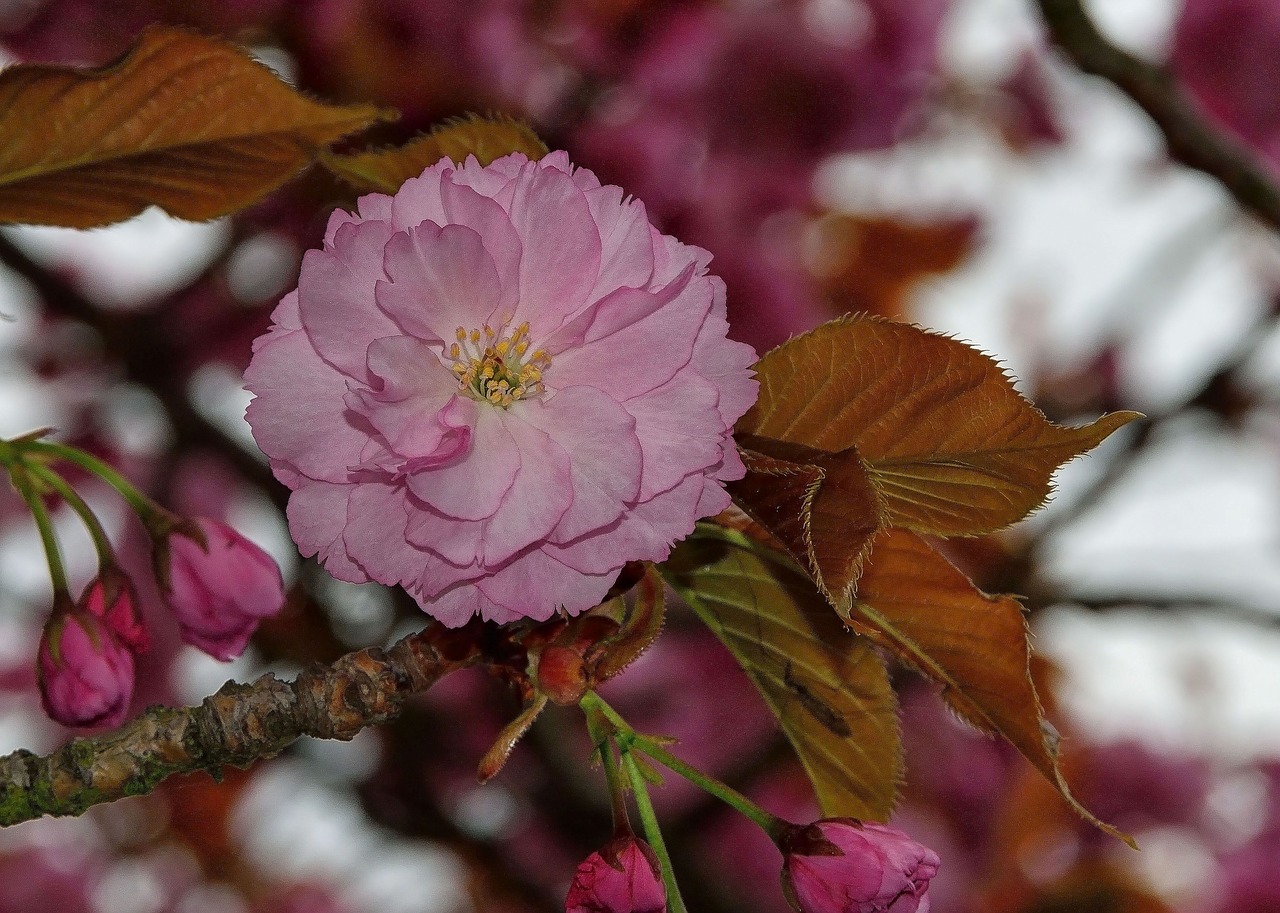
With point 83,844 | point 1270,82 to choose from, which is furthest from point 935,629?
point 83,844

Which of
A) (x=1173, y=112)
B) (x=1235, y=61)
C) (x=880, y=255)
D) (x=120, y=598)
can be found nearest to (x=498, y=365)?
(x=120, y=598)

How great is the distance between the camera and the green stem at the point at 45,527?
0.48 m

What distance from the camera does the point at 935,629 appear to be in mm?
405

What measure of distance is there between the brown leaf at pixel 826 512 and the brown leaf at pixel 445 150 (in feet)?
0.53

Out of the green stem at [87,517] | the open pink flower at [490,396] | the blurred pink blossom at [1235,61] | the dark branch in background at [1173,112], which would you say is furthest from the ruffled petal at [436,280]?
the blurred pink blossom at [1235,61]

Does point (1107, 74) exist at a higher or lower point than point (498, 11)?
higher

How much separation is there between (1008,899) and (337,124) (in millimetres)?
1653

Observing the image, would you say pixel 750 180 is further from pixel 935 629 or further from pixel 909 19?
pixel 935 629

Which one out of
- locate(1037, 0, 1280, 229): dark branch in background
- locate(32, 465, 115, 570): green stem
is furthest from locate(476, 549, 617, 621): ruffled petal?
locate(1037, 0, 1280, 229): dark branch in background

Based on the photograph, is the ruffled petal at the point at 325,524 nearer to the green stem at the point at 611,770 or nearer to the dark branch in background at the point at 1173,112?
the green stem at the point at 611,770

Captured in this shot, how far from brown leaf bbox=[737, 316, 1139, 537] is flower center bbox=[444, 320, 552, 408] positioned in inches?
A: 3.0

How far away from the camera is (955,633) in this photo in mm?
403

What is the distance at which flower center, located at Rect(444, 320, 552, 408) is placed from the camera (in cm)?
39

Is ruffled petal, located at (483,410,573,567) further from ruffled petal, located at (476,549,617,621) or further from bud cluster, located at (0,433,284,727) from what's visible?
→ bud cluster, located at (0,433,284,727)
